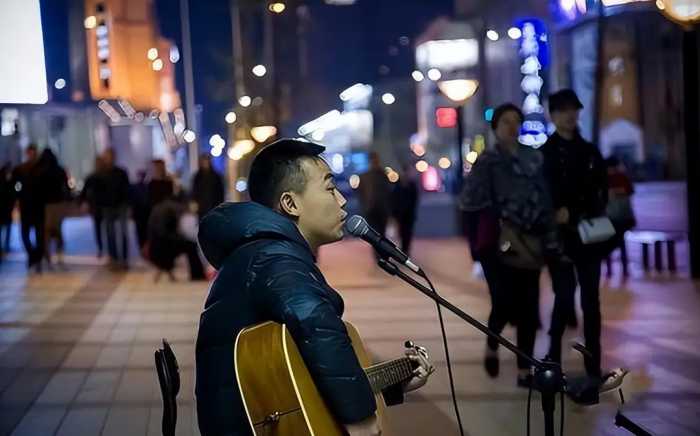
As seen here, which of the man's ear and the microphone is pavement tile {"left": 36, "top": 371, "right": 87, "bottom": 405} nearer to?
the microphone

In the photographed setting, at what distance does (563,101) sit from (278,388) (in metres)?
4.45

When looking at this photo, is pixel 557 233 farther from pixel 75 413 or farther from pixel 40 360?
pixel 40 360

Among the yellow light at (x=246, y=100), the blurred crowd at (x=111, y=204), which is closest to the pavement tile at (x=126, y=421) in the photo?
the blurred crowd at (x=111, y=204)

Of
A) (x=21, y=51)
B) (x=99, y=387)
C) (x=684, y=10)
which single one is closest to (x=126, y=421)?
(x=99, y=387)

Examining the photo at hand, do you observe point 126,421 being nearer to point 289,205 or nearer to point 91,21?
point 289,205

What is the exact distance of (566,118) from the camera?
6520 millimetres

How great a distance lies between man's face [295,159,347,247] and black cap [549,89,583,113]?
3904mm

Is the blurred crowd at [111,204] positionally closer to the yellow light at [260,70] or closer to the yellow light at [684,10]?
the yellow light at [684,10]

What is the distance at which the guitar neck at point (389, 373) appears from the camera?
2.86 m

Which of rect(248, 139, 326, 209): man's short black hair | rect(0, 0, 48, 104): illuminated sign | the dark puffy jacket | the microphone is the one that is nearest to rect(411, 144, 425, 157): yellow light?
rect(0, 0, 48, 104): illuminated sign

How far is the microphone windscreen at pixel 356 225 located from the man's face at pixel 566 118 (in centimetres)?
369

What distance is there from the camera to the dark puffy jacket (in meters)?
2.48

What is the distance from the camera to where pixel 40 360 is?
8.42 metres

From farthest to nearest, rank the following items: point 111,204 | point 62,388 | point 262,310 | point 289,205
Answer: point 111,204 < point 62,388 < point 289,205 < point 262,310
